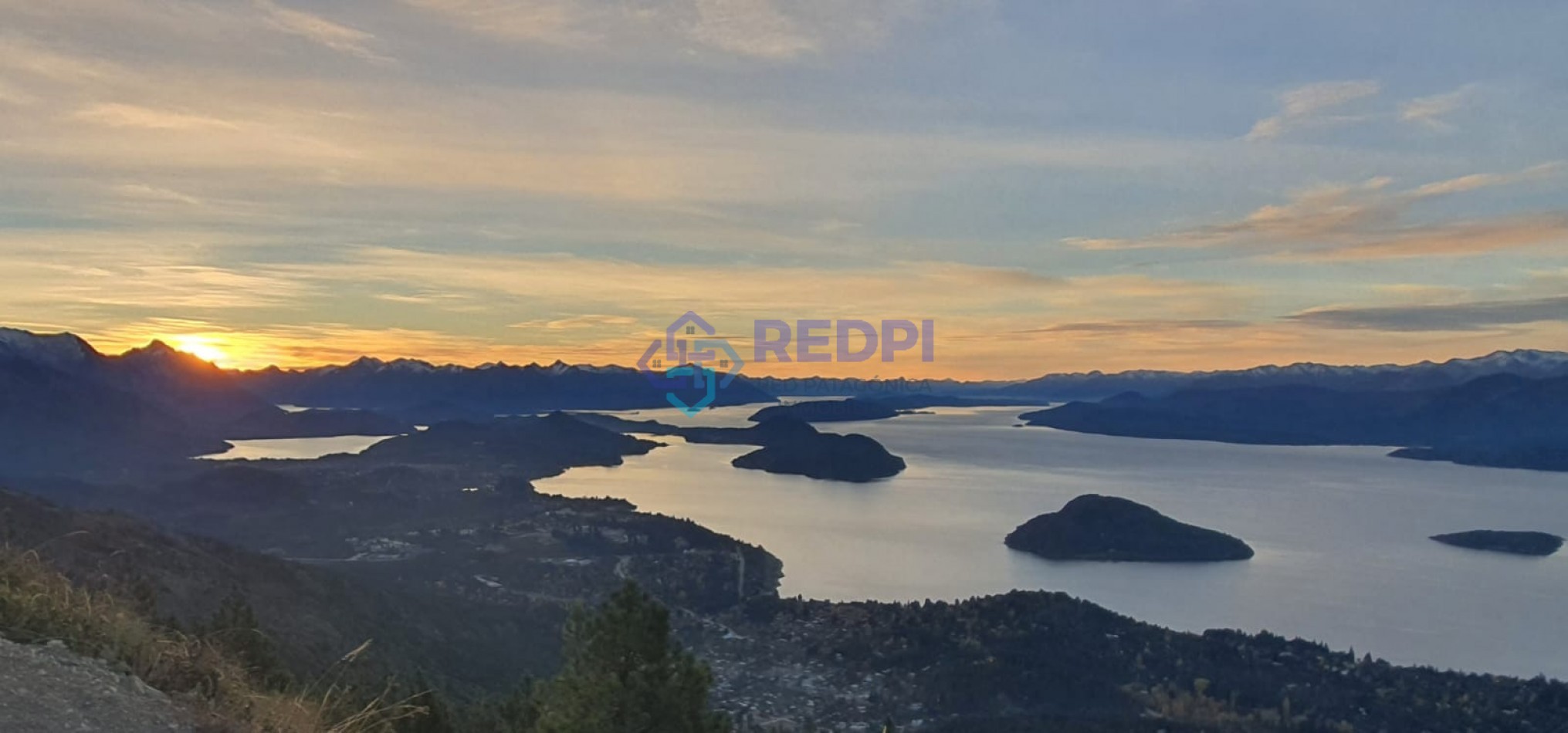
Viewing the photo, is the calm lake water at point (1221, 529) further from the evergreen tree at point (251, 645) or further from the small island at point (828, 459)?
the evergreen tree at point (251, 645)

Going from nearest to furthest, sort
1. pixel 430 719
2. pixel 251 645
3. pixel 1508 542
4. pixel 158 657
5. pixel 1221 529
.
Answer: pixel 158 657, pixel 430 719, pixel 251 645, pixel 1508 542, pixel 1221 529

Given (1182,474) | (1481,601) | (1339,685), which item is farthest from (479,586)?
(1182,474)

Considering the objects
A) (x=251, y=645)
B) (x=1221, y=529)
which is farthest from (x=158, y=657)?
(x=1221, y=529)

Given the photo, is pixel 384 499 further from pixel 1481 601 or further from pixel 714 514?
pixel 1481 601

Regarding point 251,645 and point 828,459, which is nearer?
point 251,645

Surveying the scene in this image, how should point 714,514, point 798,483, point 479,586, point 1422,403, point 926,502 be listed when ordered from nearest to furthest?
point 479,586 < point 714,514 < point 926,502 < point 798,483 < point 1422,403

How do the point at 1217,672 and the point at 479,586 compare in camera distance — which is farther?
the point at 479,586

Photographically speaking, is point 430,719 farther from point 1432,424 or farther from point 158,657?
point 1432,424
